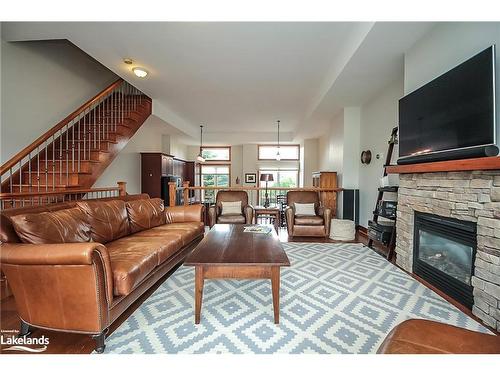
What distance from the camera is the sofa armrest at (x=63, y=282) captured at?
4.68 ft

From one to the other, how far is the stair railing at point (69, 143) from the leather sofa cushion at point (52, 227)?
4.78ft

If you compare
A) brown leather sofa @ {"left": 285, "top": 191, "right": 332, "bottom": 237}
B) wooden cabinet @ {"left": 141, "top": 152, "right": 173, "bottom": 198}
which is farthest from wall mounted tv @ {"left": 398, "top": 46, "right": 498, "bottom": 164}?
wooden cabinet @ {"left": 141, "top": 152, "right": 173, "bottom": 198}

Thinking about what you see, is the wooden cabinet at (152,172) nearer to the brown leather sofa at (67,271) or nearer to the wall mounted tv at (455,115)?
the brown leather sofa at (67,271)

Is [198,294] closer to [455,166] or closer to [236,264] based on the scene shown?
[236,264]

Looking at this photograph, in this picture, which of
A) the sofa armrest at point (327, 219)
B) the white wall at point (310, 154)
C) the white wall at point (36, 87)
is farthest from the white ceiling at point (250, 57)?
the white wall at point (310, 154)

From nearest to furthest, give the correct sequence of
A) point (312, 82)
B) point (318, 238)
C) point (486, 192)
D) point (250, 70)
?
point (486, 192), point (250, 70), point (312, 82), point (318, 238)

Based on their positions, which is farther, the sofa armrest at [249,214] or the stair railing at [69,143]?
the sofa armrest at [249,214]

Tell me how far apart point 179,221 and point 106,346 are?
209 centimetres

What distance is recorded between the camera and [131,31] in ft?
9.11

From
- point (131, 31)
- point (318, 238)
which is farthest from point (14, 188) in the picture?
point (318, 238)

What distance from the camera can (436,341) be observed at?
1.02 meters

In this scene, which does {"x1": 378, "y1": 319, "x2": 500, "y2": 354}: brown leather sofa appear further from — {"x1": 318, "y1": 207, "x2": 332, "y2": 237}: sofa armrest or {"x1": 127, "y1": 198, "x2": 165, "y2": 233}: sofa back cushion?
{"x1": 318, "y1": 207, "x2": 332, "y2": 237}: sofa armrest

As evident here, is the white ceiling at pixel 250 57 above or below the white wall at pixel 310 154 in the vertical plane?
above

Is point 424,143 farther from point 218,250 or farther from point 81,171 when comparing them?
point 81,171
